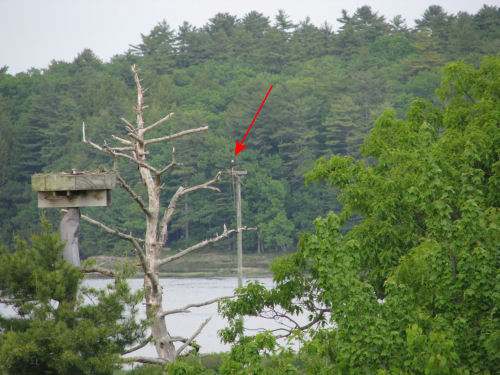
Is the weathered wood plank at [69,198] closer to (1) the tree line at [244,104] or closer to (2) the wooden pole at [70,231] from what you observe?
(2) the wooden pole at [70,231]

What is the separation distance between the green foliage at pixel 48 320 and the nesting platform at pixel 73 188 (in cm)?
35

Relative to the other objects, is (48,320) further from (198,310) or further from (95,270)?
(198,310)

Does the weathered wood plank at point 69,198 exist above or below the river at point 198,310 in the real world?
above

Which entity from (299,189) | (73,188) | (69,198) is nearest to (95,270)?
(69,198)

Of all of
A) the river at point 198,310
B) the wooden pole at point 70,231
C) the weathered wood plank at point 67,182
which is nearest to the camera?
the weathered wood plank at point 67,182

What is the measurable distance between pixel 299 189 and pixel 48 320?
6809 centimetres

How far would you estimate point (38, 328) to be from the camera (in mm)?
7531

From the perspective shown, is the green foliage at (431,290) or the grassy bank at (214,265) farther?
the grassy bank at (214,265)

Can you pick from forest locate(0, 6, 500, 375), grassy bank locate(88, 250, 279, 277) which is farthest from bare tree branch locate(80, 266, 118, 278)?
Result: grassy bank locate(88, 250, 279, 277)

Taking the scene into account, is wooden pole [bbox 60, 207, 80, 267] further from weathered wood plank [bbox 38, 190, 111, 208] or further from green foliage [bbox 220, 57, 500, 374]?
green foliage [bbox 220, 57, 500, 374]

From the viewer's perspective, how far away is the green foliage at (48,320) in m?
7.49

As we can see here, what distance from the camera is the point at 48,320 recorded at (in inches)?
298

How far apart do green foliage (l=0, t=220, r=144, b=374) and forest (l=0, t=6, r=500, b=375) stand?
0.07 ft

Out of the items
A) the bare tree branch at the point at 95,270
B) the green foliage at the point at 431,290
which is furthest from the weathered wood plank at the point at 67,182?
the green foliage at the point at 431,290
